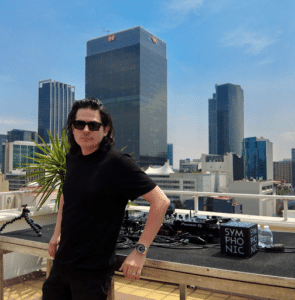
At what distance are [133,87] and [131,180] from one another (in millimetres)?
96776

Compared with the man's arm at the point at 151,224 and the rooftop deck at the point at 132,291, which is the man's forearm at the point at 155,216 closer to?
the man's arm at the point at 151,224

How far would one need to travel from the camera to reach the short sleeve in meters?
1.08

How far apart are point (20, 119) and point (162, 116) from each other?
260 ft

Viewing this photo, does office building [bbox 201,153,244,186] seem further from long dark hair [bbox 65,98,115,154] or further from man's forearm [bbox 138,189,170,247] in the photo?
man's forearm [bbox 138,189,170,247]

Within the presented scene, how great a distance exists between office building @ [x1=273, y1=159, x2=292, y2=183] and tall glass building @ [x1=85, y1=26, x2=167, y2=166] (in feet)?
162

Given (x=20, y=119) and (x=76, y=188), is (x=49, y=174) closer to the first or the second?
(x=76, y=188)

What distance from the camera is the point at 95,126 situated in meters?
1.24

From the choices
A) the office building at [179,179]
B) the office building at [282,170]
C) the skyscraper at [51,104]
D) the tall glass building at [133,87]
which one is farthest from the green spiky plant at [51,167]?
the skyscraper at [51,104]

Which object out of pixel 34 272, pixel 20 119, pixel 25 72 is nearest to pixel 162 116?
pixel 25 72

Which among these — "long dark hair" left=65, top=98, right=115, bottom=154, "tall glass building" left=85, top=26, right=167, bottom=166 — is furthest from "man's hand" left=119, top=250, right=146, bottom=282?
"tall glass building" left=85, top=26, right=167, bottom=166

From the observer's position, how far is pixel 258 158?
112 metres

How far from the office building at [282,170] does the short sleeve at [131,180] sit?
127224 mm

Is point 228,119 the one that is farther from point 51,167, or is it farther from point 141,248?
point 141,248

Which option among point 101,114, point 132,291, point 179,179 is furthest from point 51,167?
point 179,179
